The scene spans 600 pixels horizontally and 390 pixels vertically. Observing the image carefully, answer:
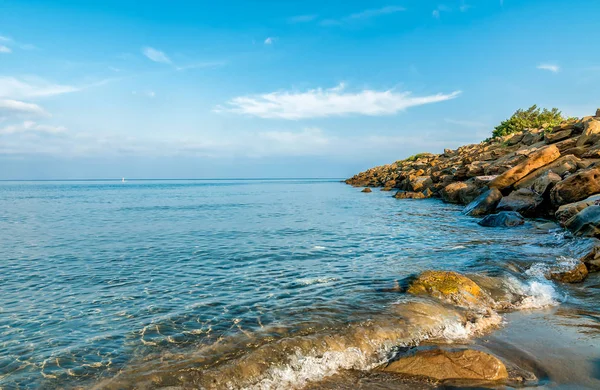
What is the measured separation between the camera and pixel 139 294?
9.48 meters

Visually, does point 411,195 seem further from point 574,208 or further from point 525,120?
point 525,120

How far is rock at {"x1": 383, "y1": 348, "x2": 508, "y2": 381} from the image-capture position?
17.3ft

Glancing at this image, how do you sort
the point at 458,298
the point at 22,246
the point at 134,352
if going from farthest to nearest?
the point at 22,246 < the point at 458,298 < the point at 134,352

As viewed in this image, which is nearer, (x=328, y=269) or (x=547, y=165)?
(x=328, y=269)

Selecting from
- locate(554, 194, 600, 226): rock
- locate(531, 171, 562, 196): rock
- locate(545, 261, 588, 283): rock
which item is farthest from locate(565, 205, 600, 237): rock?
locate(531, 171, 562, 196): rock

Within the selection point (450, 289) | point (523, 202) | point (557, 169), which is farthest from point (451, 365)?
point (557, 169)

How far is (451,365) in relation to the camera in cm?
547

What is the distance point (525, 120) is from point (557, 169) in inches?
1998

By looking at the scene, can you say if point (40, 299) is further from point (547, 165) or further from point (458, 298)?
point (547, 165)

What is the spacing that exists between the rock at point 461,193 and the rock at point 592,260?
60.2ft

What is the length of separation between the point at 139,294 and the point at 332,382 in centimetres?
621

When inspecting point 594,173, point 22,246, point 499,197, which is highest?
point 594,173

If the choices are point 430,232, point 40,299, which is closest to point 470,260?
point 430,232

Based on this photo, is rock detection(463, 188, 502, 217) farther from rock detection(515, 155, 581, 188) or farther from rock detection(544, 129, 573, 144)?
rock detection(544, 129, 573, 144)
